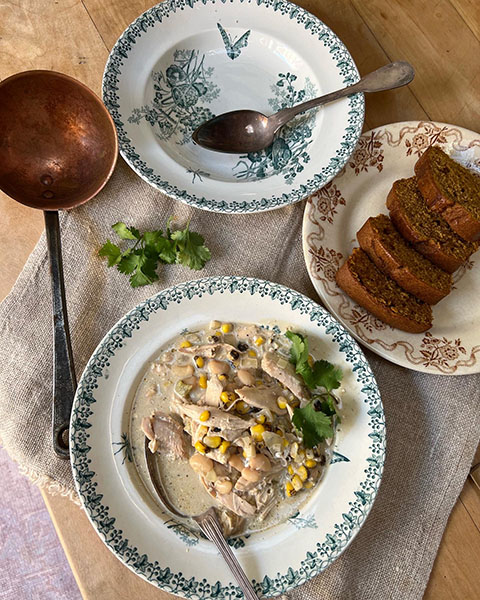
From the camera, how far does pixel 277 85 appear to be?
2.29 meters

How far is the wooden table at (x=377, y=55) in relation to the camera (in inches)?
80.7

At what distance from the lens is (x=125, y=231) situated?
6.93 feet

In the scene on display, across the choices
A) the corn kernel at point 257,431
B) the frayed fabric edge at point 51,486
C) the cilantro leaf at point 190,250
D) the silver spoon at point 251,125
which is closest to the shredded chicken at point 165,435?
the corn kernel at point 257,431

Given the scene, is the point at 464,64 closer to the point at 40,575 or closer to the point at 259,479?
the point at 259,479

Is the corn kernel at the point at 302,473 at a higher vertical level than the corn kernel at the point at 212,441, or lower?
higher

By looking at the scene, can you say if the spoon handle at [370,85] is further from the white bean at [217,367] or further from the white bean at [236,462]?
the white bean at [236,462]

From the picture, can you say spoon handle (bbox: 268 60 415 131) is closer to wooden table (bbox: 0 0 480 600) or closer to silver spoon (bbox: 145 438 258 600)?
wooden table (bbox: 0 0 480 600)

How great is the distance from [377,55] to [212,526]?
1977mm

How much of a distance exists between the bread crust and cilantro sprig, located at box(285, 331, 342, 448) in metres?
0.58

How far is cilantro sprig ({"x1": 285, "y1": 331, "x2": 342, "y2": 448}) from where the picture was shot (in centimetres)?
186

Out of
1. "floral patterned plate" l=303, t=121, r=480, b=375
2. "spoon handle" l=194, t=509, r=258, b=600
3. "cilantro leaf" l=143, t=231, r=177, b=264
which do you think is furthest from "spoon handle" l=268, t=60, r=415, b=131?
"spoon handle" l=194, t=509, r=258, b=600

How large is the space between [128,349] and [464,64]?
1.84m

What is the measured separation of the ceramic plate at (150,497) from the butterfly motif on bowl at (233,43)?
38.4 inches

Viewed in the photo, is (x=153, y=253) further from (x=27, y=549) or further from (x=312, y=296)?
(x=27, y=549)
